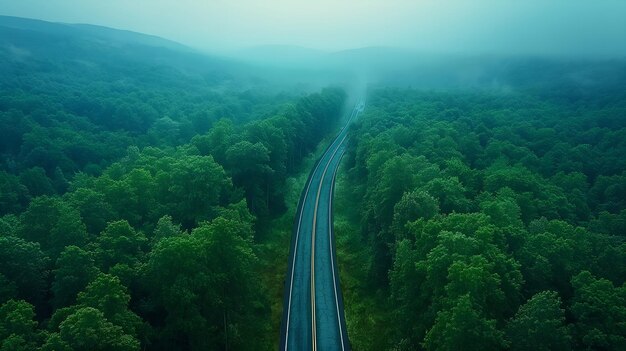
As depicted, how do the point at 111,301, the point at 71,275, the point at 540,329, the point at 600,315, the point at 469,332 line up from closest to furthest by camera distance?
1. the point at 540,329
2. the point at 469,332
3. the point at 600,315
4. the point at 111,301
5. the point at 71,275

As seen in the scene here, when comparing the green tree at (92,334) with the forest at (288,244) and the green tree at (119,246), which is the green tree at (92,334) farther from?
the green tree at (119,246)

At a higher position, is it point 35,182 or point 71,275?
point 71,275

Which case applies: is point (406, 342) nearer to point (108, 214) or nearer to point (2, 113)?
point (108, 214)

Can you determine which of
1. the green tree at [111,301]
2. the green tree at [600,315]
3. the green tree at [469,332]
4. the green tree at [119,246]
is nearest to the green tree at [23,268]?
the green tree at [119,246]

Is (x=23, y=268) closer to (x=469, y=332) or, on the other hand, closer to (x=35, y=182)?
(x=469, y=332)

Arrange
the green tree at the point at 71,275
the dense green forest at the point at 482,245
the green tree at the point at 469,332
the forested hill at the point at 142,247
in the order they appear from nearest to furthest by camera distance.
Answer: the green tree at the point at 469,332 < the dense green forest at the point at 482,245 < the forested hill at the point at 142,247 < the green tree at the point at 71,275

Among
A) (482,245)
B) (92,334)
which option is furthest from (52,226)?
(482,245)
